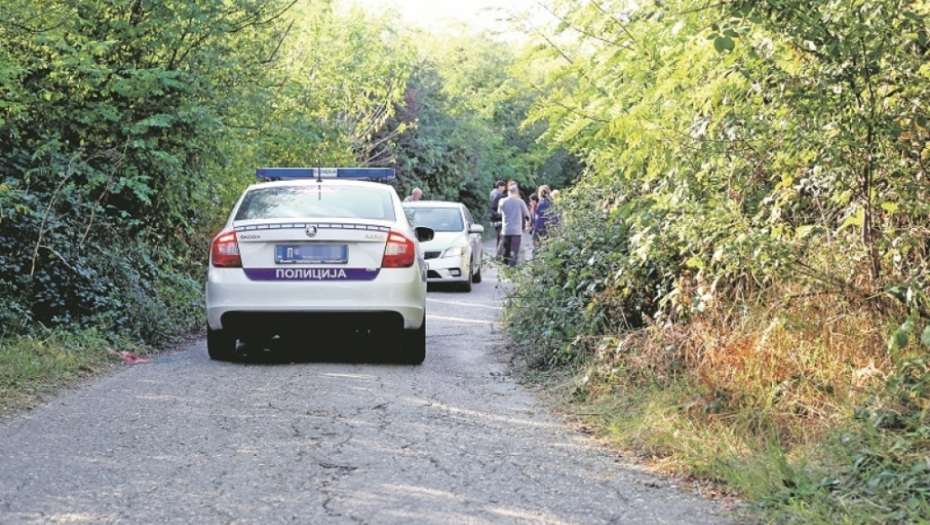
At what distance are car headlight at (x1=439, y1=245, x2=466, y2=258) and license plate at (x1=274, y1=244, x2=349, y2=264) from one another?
10.2 m

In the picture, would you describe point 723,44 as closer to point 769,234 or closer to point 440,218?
point 769,234

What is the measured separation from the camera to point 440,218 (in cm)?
2252

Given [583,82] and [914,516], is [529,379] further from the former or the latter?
[914,516]

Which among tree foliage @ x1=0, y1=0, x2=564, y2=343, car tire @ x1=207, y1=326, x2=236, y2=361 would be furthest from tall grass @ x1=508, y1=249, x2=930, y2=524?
car tire @ x1=207, y1=326, x2=236, y2=361

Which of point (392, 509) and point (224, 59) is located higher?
point (224, 59)

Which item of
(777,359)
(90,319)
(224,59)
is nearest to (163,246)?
(224,59)

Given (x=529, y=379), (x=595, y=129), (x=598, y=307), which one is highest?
(x=595, y=129)

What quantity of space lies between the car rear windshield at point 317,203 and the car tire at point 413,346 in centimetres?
108

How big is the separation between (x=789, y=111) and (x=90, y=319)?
7.59m

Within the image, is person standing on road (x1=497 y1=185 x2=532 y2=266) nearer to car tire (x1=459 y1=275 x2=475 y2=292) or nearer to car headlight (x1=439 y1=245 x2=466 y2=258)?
car tire (x1=459 y1=275 x2=475 y2=292)

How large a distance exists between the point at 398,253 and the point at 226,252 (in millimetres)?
1494

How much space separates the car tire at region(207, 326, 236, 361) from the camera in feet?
36.9

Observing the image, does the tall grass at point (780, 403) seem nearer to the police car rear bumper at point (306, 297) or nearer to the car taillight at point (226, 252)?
the police car rear bumper at point (306, 297)

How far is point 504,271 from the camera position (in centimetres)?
1360
